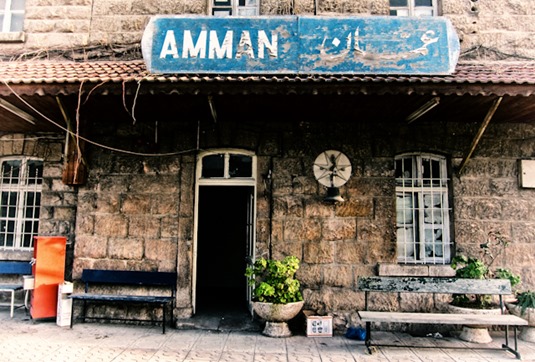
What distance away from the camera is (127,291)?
661 centimetres

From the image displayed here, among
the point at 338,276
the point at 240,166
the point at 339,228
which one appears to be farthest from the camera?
the point at 240,166

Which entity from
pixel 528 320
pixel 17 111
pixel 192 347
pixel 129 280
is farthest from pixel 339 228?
pixel 17 111

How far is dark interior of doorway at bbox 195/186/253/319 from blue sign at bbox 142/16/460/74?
5141 mm

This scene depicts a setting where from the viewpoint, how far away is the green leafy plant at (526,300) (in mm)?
5914

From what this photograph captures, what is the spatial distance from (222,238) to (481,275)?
6834 mm

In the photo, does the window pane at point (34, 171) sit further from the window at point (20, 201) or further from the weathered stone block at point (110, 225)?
the weathered stone block at point (110, 225)

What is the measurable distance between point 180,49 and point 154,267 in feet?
Answer: 11.8

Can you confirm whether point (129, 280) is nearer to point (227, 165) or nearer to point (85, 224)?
point (85, 224)

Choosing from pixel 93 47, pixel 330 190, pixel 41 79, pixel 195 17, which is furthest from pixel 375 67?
pixel 93 47

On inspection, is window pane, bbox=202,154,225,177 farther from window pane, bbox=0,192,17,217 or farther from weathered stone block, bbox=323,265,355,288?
window pane, bbox=0,192,17,217

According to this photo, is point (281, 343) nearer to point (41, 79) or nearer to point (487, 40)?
point (41, 79)

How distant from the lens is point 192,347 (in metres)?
5.46

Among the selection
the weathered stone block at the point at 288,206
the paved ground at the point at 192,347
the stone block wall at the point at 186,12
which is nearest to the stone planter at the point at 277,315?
the paved ground at the point at 192,347

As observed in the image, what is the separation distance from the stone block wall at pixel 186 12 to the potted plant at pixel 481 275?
348 centimetres
